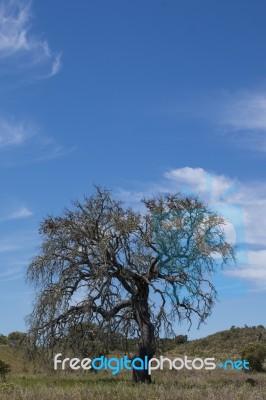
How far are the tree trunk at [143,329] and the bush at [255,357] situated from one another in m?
14.8

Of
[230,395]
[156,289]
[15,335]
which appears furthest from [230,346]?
[230,395]

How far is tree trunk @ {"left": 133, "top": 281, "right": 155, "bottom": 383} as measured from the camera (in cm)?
2834

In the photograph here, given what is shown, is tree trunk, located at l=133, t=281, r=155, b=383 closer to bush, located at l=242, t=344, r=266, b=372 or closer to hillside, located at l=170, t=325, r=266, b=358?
bush, located at l=242, t=344, r=266, b=372

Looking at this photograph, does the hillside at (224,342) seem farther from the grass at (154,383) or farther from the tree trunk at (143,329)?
the tree trunk at (143,329)

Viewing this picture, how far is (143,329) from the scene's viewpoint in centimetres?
2886

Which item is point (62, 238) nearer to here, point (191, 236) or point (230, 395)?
point (191, 236)

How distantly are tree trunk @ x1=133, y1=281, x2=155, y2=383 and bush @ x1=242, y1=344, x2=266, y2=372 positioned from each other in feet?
48.6

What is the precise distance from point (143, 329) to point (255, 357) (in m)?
16.1

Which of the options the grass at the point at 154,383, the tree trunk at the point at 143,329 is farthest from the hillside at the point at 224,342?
the tree trunk at the point at 143,329

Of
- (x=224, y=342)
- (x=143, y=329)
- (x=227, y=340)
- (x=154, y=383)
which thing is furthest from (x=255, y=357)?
(x=227, y=340)

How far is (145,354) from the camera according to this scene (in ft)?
94.0

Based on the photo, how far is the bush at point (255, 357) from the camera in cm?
4106

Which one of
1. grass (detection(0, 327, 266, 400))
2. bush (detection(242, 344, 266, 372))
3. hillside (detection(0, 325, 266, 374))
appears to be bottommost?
grass (detection(0, 327, 266, 400))

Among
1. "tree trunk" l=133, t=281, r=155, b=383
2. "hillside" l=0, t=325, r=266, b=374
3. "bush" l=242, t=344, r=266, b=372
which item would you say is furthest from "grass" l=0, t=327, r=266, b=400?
"bush" l=242, t=344, r=266, b=372
